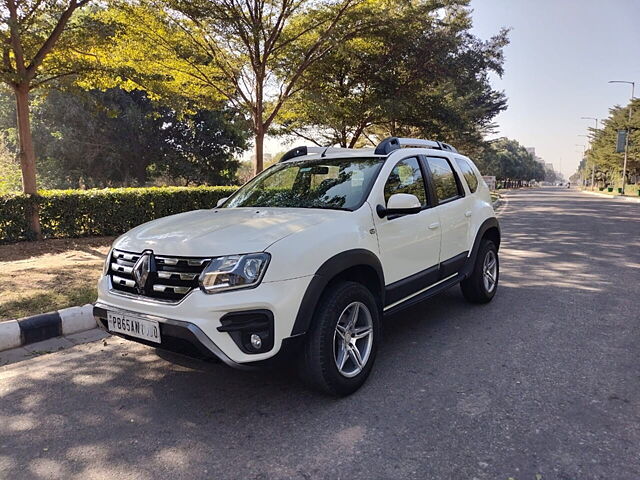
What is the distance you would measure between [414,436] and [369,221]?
1.49m

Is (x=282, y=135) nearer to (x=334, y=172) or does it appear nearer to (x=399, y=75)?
(x=399, y=75)

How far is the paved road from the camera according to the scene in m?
2.36

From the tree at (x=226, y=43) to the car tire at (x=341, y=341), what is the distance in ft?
25.6

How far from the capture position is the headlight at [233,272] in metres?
2.64

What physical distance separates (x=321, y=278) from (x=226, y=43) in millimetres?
10429

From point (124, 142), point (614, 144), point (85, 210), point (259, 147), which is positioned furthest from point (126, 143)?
point (614, 144)

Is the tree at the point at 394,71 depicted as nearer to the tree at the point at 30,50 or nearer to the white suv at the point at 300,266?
the tree at the point at 30,50

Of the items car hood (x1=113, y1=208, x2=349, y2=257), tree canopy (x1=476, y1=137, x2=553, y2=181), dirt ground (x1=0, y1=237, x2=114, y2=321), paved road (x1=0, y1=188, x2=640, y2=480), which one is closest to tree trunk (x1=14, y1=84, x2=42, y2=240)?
dirt ground (x1=0, y1=237, x2=114, y2=321)

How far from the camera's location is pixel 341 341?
3131 millimetres

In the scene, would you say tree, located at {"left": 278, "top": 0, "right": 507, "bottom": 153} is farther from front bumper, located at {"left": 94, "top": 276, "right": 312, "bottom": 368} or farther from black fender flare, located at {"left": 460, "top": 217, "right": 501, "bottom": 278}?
front bumper, located at {"left": 94, "top": 276, "right": 312, "bottom": 368}

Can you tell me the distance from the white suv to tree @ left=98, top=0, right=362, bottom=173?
6.89 meters

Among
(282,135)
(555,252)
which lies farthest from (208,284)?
(282,135)

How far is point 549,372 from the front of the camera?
346cm

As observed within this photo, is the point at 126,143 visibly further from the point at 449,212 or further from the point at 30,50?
the point at 449,212
